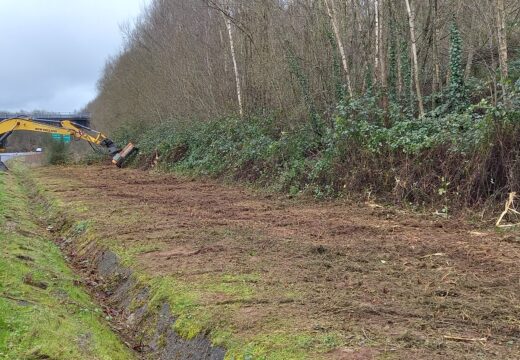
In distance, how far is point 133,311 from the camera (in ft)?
18.9

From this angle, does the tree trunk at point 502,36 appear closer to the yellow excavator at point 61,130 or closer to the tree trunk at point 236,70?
the tree trunk at point 236,70

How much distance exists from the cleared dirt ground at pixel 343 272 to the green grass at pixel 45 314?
0.96 metres

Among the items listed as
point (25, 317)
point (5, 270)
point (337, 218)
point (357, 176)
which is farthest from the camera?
point (357, 176)

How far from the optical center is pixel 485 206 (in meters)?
8.31

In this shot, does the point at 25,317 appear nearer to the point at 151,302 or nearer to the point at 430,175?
the point at 151,302

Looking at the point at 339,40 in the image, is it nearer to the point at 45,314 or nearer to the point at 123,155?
the point at 45,314

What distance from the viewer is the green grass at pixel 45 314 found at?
13.9 ft

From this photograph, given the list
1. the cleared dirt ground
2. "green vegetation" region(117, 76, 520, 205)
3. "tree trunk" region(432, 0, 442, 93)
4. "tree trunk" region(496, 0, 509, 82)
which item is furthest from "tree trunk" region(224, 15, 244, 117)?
"tree trunk" region(496, 0, 509, 82)

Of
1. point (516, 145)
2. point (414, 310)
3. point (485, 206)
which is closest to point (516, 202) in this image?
point (485, 206)

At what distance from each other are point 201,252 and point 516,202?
5287 mm

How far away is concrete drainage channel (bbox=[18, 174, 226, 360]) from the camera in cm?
447

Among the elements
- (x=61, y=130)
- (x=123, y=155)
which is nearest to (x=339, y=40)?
(x=123, y=155)

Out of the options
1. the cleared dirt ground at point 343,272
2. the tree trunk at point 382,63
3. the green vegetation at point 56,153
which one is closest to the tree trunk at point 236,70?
the tree trunk at point 382,63

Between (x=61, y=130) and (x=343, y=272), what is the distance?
971 inches
